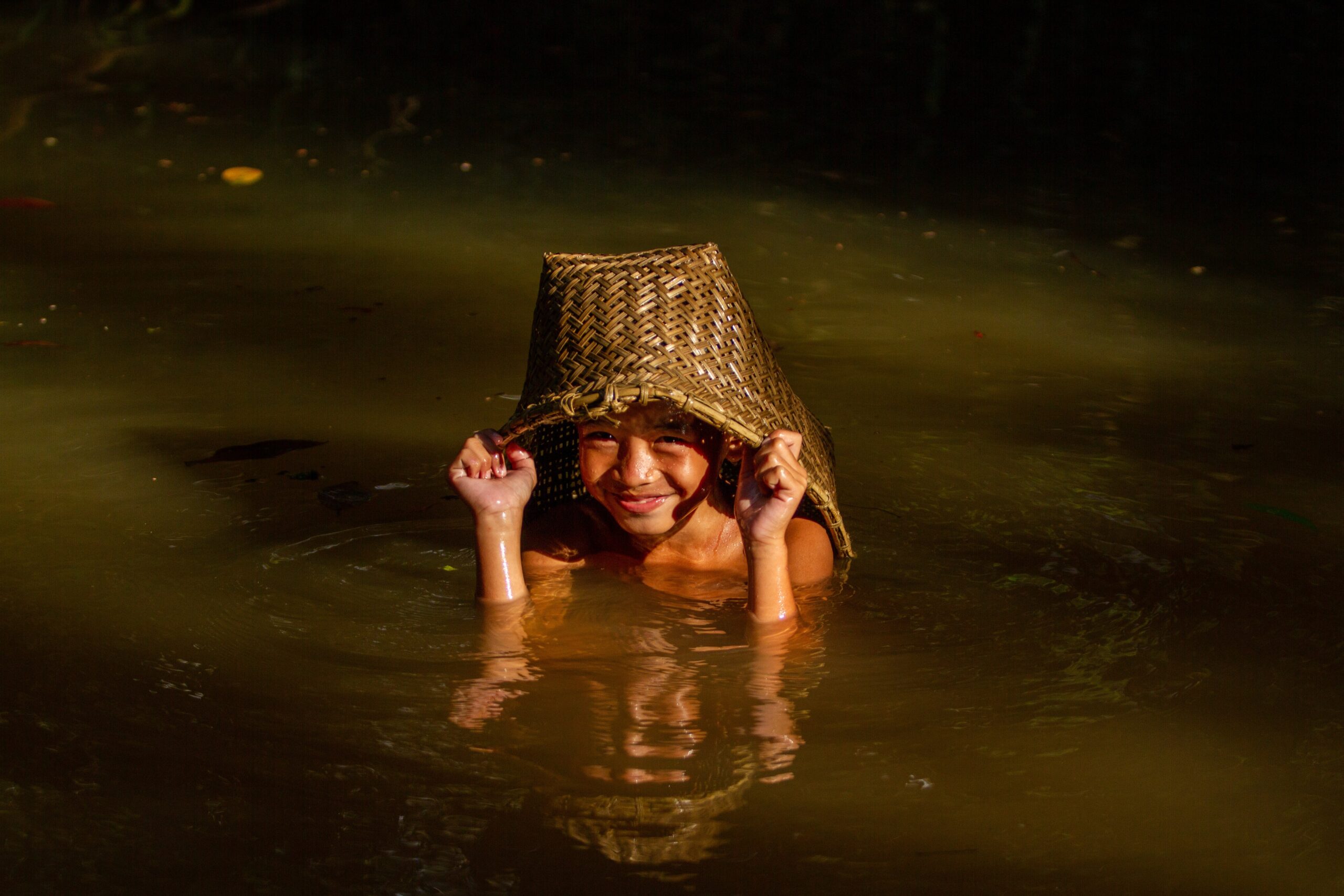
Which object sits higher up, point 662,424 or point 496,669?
point 662,424

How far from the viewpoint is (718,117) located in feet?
32.1

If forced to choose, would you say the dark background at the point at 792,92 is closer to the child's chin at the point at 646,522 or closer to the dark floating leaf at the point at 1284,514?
the dark floating leaf at the point at 1284,514

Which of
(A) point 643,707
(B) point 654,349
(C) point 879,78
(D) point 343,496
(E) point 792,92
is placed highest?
(C) point 879,78

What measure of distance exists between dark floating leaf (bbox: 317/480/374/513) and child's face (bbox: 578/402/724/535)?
84cm

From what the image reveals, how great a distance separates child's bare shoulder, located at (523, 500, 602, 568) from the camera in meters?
3.85

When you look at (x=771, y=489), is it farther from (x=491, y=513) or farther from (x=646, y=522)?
(x=491, y=513)

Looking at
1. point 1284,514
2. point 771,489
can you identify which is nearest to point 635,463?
point 771,489

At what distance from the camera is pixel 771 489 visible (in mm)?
3318

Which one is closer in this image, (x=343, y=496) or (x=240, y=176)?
(x=343, y=496)

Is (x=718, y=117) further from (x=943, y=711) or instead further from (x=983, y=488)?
(x=943, y=711)

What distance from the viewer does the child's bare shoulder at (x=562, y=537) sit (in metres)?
3.85

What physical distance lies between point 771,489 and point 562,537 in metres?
0.78

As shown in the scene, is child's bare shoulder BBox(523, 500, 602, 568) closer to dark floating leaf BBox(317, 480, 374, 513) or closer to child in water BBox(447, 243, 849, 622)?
child in water BBox(447, 243, 849, 622)

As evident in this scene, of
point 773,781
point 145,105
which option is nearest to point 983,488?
point 773,781
